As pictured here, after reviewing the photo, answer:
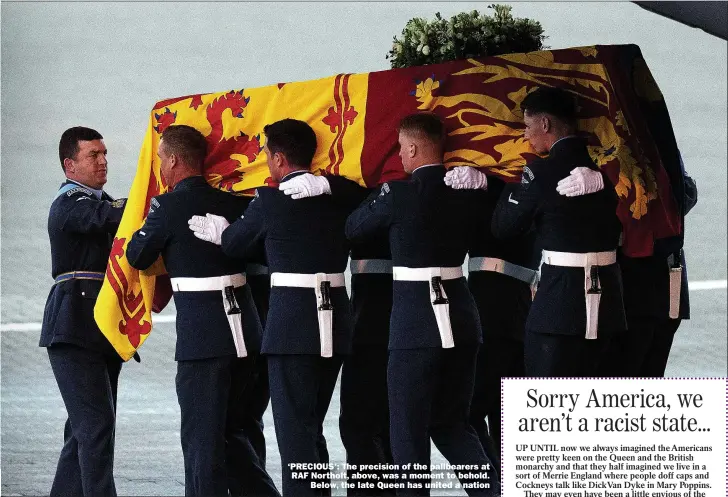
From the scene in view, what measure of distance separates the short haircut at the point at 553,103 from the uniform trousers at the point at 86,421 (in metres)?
2.06

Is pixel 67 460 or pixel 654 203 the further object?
pixel 67 460

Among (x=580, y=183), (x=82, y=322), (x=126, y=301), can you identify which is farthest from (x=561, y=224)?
(x=82, y=322)

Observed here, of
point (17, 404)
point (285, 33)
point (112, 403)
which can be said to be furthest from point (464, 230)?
point (17, 404)

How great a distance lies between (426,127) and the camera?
19.4 ft

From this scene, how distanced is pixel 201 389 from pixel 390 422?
0.76 metres

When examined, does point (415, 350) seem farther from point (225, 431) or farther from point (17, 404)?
point (17, 404)

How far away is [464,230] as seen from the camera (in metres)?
5.95

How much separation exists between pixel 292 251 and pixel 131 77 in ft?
10.5

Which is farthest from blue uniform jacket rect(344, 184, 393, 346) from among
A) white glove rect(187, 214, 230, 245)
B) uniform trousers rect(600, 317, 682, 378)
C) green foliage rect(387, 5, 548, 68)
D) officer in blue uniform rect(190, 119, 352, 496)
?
uniform trousers rect(600, 317, 682, 378)

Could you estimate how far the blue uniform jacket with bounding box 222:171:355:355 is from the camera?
588cm

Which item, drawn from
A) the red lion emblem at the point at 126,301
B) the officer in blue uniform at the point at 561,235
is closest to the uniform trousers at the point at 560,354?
the officer in blue uniform at the point at 561,235

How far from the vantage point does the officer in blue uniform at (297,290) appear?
588 centimetres

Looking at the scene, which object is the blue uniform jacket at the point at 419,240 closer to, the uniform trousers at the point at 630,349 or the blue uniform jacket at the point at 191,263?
the blue uniform jacket at the point at 191,263

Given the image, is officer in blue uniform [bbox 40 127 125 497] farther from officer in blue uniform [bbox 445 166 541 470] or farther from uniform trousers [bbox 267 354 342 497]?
officer in blue uniform [bbox 445 166 541 470]
